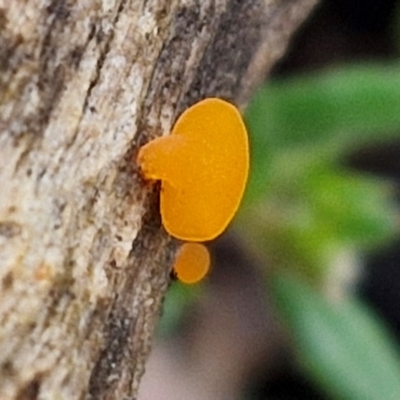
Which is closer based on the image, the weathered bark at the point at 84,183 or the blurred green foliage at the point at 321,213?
the weathered bark at the point at 84,183

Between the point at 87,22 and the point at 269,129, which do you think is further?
the point at 269,129

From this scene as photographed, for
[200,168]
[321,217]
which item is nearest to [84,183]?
[200,168]

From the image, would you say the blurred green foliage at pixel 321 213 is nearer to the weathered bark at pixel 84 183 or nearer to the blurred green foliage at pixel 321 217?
the blurred green foliage at pixel 321 217

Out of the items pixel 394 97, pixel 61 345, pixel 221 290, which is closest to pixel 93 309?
pixel 61 345

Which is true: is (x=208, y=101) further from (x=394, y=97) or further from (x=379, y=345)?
(x=379, y=345)

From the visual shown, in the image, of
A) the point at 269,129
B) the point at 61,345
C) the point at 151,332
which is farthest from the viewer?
the point at 269,129

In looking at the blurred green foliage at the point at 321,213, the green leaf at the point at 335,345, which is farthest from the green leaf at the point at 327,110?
the green leaf at the point at 335,345

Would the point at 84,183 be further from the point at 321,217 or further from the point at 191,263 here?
the point at 321,217

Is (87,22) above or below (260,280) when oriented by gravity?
above
